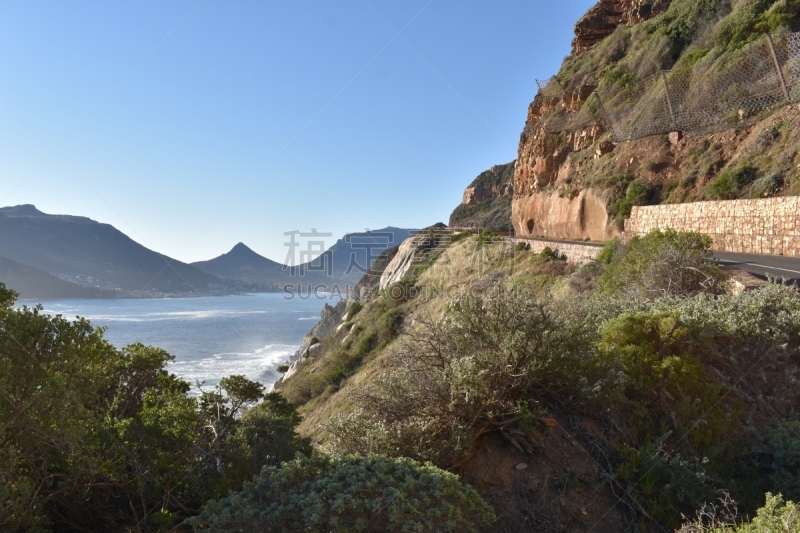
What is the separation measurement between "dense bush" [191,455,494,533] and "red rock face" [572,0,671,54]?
3698cm

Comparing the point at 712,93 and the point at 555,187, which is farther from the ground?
the point at 712,93

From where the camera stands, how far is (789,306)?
6.18m

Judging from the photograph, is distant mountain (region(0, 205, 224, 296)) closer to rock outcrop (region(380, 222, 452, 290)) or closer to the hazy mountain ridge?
the hazy mountain ridge

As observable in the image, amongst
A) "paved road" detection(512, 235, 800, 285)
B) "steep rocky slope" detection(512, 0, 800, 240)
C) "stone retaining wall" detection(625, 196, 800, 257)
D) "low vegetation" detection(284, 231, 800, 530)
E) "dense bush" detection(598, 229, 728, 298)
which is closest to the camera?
"low vegetation" detection(284, 231, 800, 530)

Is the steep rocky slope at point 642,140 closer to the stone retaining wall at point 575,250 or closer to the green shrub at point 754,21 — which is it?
the green shrub at point 754,21

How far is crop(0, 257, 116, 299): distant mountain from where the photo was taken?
88750mm

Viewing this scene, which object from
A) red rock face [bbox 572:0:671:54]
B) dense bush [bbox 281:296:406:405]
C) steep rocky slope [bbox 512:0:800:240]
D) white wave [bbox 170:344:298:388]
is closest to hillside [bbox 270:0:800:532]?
steep rocky slope [bbox 512:0:800:240]

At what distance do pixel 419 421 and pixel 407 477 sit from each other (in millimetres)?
1034

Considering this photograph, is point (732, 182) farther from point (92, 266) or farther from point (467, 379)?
point (92, 266)

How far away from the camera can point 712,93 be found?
18.9m

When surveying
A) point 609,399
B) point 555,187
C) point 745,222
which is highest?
point 555,187

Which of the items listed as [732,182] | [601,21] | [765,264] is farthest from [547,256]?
[601,21]

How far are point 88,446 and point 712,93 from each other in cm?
2153

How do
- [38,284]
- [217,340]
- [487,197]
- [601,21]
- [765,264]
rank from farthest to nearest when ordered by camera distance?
[38,284], [487,197], [217,340], [601,21], [765,264]
